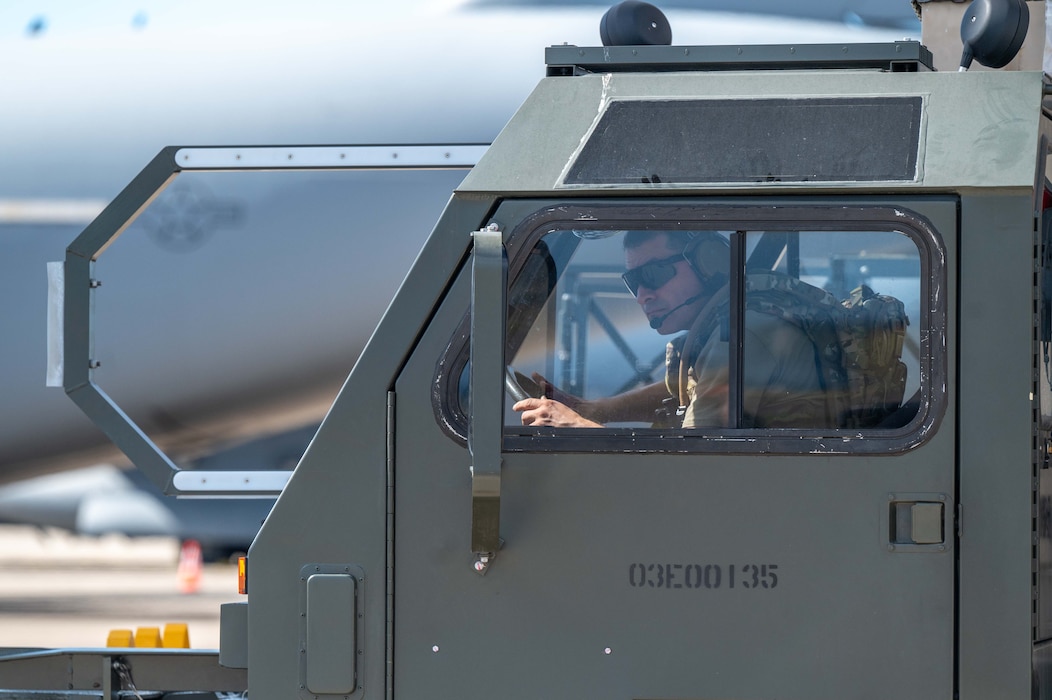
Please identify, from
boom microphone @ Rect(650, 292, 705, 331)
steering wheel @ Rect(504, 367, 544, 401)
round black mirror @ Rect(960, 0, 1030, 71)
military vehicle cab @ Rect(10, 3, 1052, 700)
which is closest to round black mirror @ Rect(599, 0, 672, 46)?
military vehicle cab @ Rect(10, 3, 1052, 700)

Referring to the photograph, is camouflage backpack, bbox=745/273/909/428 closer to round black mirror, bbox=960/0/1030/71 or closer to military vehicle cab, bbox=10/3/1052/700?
military vehicle cab, bbox=10/3/1052/700

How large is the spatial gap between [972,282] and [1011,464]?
1.28ft

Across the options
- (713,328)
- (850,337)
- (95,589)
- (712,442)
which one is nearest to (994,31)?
(850,337)

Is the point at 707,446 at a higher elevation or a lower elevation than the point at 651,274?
lower

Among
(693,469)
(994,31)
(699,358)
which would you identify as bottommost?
(693,469)

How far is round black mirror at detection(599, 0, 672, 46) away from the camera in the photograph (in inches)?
128

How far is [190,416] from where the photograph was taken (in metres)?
4.54

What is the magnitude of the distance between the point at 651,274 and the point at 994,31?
1.04 m

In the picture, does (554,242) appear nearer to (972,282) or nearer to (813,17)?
(972,282)

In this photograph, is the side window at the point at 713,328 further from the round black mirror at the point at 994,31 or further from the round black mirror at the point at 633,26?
Answer: the round black mirror at the point at 633,26

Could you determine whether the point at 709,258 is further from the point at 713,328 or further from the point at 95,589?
the point at 95,589

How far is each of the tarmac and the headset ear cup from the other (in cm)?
244

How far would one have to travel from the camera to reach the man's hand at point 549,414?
2648mm

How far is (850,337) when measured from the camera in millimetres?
2672
